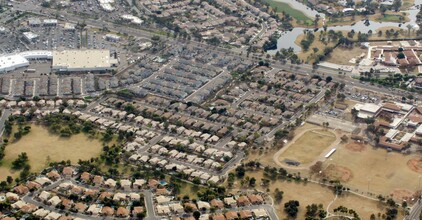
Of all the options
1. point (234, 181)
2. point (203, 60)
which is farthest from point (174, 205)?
point (203, 60)

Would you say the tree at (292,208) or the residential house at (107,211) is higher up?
the tree at (292,208)

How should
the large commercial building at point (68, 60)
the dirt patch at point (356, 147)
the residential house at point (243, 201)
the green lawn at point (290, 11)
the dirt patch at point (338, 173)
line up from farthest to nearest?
1. the green lawn at point (290, 11)
2. the large commercial building at point (68, 60)
3. the dirt patch at point (356, 147)
4. the dirt patch at point (338, 173)
5. the residential house at point (243, 201)

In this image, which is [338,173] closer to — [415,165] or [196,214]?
[415,165]

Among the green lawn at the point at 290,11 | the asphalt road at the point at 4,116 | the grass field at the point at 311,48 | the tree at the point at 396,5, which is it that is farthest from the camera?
the tree at the point at 396,5

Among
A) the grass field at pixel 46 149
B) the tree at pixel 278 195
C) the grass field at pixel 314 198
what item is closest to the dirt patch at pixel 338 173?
the grass field at pixel 314 198

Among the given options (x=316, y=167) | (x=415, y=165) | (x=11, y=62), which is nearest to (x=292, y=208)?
(x=316, y=167)

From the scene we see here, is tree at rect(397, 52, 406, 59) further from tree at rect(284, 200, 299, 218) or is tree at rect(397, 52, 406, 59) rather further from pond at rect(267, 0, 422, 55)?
tree at rect(284, 200, 299, 218)

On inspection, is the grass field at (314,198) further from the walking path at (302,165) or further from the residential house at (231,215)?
the residential house at (231,215)
